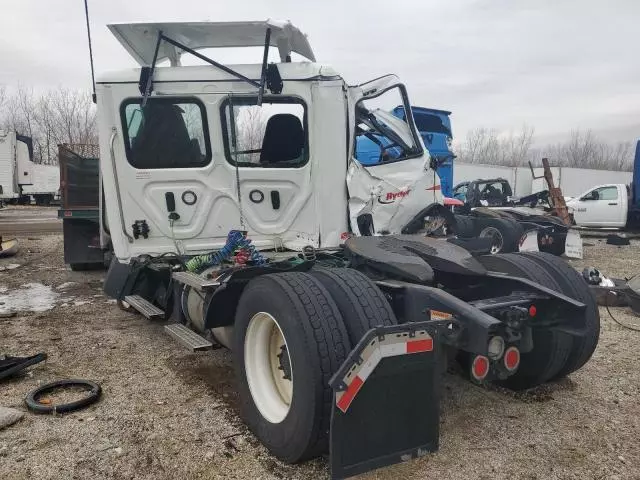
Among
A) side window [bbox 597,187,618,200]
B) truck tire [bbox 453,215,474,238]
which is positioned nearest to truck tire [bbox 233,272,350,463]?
truck tire [bbox 453,215,474,238]

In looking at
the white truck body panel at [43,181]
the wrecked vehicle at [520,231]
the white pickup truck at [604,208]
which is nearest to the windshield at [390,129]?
the wrecked vehicle at [520,231]

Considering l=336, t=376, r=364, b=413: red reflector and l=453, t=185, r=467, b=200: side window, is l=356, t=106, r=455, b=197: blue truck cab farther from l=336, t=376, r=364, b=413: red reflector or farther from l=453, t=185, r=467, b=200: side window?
l=336, t=376, r=364, b=413: red reflector

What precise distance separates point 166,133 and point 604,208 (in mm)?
16581

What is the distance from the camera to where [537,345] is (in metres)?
3.77

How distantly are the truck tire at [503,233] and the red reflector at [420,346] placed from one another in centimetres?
855

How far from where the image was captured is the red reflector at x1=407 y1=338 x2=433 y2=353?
2.70 metres

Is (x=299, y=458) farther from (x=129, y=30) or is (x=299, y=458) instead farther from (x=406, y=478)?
(x=129, y=30)

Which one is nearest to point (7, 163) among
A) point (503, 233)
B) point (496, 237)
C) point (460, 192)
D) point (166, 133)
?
point (460, 192)

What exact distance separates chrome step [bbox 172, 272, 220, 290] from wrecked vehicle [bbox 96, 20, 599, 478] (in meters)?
0.02

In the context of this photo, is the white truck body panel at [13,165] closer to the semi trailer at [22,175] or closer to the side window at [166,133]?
the semi trailer at [22,175]

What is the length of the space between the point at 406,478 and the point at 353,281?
1.13 metres

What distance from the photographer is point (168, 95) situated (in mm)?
5035

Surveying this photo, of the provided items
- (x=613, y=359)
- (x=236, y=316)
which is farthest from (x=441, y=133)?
(x=236, y=316)

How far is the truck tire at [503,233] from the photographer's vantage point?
1095cm
